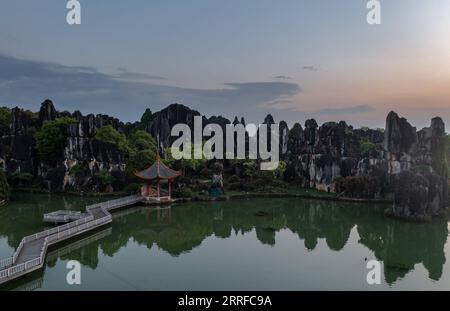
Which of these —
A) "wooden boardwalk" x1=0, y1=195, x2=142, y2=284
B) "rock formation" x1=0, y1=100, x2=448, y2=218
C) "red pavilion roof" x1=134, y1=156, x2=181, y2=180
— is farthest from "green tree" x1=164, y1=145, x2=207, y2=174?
"wooden boardwalk" x1=0, y1=195, x2=142, y2=284

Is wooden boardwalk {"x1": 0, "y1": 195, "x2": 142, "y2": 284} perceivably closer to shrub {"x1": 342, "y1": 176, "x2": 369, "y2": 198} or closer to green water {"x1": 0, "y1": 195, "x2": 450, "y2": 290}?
green water {"x1": 0, "y1": 195, "x2": 450, "y2": 290}

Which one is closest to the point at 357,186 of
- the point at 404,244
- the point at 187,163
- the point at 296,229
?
the point at 296,229

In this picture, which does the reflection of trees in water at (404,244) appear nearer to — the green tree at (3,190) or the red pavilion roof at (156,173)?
the red pavilion roof at (156,173)

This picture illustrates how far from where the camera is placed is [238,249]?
18.1m

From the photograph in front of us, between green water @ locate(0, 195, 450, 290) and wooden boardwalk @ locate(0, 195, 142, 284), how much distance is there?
0.39 meters

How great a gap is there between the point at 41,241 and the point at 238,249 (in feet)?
26.8

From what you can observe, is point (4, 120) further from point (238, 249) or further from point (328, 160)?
point (238, 249)

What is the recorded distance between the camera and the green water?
14.0 metres

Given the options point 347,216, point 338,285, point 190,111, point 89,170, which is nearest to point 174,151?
point 89,170

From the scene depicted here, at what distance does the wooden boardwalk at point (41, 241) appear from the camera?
13.4m

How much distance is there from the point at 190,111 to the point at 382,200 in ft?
75.7

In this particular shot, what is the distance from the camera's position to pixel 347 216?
25.0 m
